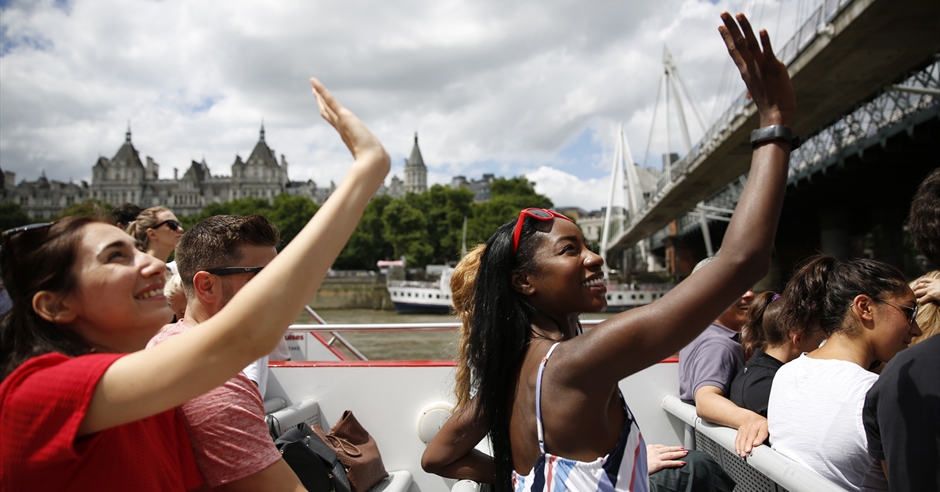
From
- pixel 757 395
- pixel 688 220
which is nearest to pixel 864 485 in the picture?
pixel 757 395

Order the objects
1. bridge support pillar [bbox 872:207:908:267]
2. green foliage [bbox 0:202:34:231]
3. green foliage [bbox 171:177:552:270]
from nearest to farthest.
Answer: bridge support pillar [bbox 872:207:908:267] < green foliage [bbox 171:177:552:270] < green foliage [bbox 0:202:34:231]

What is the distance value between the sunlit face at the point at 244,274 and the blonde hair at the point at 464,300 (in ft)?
2.31

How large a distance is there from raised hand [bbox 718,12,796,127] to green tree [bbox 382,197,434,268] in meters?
53.2

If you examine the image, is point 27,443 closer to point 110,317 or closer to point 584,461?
point 110,317

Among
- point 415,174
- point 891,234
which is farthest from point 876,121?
point 415,174

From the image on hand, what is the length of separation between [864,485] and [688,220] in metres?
47.4

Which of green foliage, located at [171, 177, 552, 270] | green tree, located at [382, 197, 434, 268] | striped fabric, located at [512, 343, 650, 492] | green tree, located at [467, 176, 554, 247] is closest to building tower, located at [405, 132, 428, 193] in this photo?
green foliage, located at [171, 177, 552, 270]

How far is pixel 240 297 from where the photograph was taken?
2.98 ft

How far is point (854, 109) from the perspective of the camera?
65.8ft

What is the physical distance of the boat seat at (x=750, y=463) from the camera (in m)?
1.68

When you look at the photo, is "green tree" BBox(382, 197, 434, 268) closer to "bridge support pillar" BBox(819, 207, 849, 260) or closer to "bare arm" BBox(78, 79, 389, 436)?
"bridge support pillar" BBox(819, 207, 849, 260)

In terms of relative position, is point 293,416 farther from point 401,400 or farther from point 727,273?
point 727,273

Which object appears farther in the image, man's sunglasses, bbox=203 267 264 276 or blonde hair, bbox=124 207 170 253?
blonde hair, bbox=124 207 170 253

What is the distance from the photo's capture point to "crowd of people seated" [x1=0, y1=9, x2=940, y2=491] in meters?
0.91
